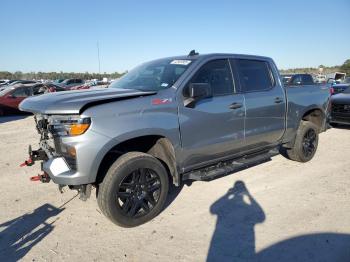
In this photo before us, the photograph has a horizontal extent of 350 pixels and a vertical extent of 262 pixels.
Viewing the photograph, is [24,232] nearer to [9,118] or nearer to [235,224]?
[235,224]

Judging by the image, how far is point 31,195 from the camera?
4.77m

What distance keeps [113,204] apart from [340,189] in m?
3.47

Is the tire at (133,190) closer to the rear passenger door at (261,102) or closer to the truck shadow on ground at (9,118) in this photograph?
the rear passenger door at (261,102)

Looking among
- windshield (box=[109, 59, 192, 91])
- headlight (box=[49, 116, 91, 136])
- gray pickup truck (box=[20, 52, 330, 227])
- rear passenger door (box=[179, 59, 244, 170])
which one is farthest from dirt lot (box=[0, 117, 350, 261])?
windshield (box=[109, 59, 192, 91])

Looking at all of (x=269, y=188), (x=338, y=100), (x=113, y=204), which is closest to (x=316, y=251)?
(x=269, y=188)

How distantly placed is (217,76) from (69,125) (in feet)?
7.48

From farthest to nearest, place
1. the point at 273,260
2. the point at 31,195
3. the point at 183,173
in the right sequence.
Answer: the point at 31,195 < the point at 183,173 < the point at 273,260

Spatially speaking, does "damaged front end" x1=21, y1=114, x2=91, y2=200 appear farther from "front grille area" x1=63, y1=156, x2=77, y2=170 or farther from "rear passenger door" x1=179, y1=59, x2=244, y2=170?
"rear passenger door" x1=179, y1=59, x2=244, y2=170

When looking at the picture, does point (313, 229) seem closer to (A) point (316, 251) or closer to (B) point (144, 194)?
(A) point (316, 251)

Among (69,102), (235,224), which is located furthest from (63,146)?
(235,224)

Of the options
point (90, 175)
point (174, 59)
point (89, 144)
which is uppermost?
point (174, 59)

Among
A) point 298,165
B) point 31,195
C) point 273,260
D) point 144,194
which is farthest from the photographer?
point 298,165

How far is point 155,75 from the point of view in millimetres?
4621

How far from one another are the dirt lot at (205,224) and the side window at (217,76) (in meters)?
1.54
